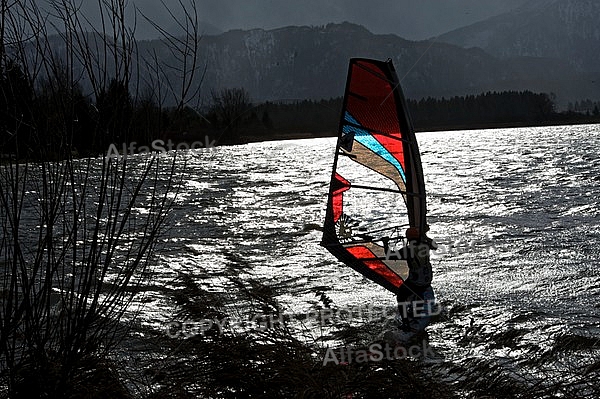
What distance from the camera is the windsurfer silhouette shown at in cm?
838

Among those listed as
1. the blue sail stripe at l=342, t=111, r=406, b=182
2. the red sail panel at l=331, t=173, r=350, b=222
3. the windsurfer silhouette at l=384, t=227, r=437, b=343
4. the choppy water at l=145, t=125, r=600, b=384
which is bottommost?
the choppy water at l=145, t=125, r=600, b=384

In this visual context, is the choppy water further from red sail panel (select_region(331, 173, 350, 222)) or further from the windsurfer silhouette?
red sail panel (select_region(331, 173, 350, 222))

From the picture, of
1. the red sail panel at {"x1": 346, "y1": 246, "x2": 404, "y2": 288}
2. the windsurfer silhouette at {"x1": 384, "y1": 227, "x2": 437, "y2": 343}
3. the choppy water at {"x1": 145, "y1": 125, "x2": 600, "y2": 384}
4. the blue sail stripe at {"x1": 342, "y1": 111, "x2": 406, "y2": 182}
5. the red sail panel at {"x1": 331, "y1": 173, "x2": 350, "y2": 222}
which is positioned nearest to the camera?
the windsurfer silhouette at {"x1": 384, "y1": 227, "x2": 437, "y2": 343}

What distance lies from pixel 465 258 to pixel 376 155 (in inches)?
290

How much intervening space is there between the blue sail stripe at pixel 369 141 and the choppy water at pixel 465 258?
3098 millimetres

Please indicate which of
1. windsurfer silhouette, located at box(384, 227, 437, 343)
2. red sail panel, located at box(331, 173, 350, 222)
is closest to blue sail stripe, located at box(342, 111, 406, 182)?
red sail panel, located at box(331, 173, 350, 222)

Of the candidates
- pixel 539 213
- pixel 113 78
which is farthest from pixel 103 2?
pixel 539 213

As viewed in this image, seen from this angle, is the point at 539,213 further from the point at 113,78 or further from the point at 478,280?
the point at 113,78

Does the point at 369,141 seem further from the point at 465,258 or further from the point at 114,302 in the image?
the point at 465,258

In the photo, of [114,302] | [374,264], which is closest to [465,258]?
[374,264]

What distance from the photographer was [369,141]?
33.1 ft

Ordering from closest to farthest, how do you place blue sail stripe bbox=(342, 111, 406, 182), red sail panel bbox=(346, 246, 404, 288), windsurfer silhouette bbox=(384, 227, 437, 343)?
windsurfer silhouette bbox=(384, 227, 437, 343) → blue sail stripe bbox=(342, 111, 406, 182) → red sail panel bbox=(346, 246, 404, 288)

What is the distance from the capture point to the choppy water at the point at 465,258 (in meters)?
10.0

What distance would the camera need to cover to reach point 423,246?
27.6 feet
